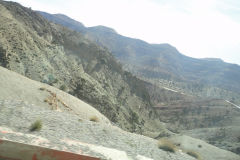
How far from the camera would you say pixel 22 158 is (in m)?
6.24

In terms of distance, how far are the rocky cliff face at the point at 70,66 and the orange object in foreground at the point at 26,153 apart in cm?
2848

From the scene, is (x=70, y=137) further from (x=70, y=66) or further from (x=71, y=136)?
(x=70, y=66)

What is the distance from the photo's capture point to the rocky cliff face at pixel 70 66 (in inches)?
1459

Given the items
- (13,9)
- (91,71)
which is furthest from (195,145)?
(13,9)

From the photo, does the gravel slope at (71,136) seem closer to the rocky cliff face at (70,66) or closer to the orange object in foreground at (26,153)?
the orange object in foreground at (26,153)

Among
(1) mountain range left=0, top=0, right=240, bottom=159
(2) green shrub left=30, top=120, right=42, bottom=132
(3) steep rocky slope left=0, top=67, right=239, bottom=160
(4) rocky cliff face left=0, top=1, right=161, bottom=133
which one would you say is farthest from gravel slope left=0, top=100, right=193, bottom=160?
(4) rocky cliff face left=0, top=1, right=161, bottom=133

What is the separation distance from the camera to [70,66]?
50719mm

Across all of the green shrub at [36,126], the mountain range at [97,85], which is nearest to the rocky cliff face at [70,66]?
the mountain range at [97,85]

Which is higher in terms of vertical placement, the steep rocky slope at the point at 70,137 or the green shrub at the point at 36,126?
the green shrub at the point at 36,126

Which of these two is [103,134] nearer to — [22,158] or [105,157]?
[105,157]

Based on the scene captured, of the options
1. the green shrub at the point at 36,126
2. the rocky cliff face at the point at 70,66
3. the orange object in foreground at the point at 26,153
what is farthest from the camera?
the rocky cliff face at the point at 70,66

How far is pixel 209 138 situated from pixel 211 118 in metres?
26.3

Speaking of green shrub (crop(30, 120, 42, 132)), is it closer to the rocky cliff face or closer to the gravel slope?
the gravel slope

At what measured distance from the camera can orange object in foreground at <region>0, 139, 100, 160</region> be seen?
20.2 ft
